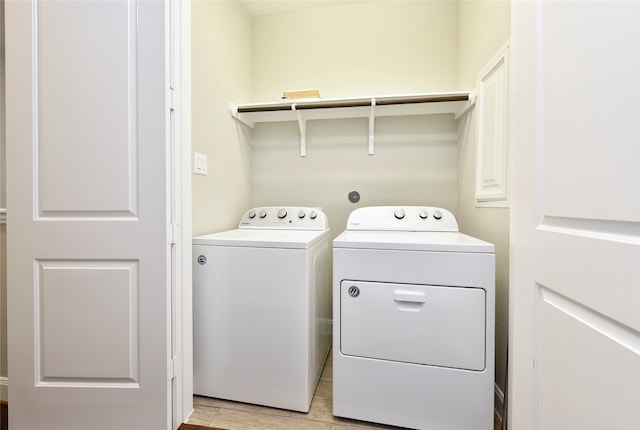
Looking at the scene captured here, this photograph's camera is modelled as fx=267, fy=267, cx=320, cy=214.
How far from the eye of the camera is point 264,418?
1289mm

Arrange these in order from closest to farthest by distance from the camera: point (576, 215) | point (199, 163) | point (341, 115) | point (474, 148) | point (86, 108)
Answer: point (576, 215)
point (86, 108)
point (199, 163)
point (474, 148)
point (341, 115)

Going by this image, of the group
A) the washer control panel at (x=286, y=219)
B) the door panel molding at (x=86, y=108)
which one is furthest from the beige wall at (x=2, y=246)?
the washer control panel at (x=286, y=219)

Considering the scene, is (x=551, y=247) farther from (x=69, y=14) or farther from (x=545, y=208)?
(x=69, y=14)

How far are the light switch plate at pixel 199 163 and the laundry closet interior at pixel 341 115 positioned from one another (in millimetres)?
82

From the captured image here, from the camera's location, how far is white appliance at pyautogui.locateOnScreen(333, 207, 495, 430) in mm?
1128

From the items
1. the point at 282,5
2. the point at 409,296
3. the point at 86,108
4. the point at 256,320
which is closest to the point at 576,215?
the point at 409,296

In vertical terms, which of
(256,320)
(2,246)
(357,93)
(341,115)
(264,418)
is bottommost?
(264,418)

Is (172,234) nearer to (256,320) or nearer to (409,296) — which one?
(256,320)

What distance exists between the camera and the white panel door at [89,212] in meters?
1.11

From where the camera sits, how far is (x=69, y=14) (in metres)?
1.11

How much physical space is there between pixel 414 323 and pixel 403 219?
29.5 inches

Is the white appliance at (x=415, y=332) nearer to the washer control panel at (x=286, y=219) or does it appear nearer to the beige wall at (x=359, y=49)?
the washer control panel at (x=286, y=219)

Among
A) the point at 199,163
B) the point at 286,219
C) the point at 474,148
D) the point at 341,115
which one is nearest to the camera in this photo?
the point at 199,163

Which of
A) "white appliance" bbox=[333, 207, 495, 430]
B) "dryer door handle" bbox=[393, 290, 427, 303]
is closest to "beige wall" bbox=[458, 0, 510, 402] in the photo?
"white appliance" bbox=[333, 207, 495, 430]
